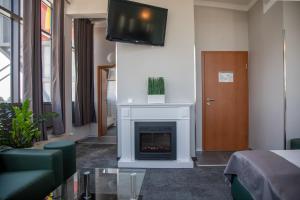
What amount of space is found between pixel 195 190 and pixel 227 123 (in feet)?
7.74

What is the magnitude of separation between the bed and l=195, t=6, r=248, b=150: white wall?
272cm

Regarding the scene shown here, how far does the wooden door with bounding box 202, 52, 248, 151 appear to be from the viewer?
16.9 ft

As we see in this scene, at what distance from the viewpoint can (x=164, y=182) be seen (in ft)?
11.3

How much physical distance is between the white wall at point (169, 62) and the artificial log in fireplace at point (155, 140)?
1.60 feet

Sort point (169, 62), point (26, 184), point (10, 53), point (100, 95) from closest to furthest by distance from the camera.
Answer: point (26, 184)
point (10, 53)
point (169, 62)
point (100, 95)

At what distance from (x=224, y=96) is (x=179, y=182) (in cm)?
236

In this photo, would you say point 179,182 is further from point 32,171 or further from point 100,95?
point 100,95

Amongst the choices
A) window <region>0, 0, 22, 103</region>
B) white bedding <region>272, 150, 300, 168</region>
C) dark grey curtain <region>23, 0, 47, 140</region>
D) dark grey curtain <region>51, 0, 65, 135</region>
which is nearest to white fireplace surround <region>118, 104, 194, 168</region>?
dark grey curtain <region>23, 0, 47, 140</region>

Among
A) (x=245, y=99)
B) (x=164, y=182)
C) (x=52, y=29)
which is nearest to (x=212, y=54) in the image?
(x=245, y=99)

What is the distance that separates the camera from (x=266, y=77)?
431cm

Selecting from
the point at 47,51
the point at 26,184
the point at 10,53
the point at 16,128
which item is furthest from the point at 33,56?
the point at 26,184

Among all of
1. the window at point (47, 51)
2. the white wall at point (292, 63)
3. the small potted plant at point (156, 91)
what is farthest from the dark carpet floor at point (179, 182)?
the window at point (47, 51)

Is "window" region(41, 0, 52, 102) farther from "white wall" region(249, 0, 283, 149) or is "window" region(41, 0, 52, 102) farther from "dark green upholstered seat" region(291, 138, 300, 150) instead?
"dark green upholstered seat" region(291, 138, 300, 150)

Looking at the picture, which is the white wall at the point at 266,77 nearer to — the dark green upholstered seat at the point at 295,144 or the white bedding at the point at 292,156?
the dark green upholstered seat at the point at 295,144
